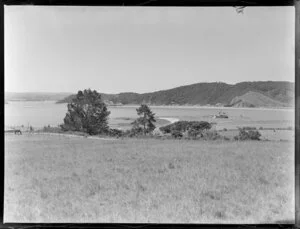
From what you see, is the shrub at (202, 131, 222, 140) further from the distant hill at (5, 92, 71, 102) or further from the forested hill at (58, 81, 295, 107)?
the distant hill at (5, 92, 71, 102)

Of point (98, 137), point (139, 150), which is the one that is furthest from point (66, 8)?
point (139, 150)

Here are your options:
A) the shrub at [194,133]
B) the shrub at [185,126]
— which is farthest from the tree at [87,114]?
the shrub at [194,133]

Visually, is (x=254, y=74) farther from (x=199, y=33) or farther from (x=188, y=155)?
(x=188, y=155)

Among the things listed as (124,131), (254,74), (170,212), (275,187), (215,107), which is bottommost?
(170,212)

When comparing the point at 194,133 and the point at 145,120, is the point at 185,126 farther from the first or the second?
the point at 145,120

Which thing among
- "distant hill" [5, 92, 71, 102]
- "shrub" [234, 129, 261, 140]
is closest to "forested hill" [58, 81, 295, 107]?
"distant hill" [5, 92, 71, 102]

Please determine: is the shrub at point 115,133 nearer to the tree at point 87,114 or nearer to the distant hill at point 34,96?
the tree at point 87,114
